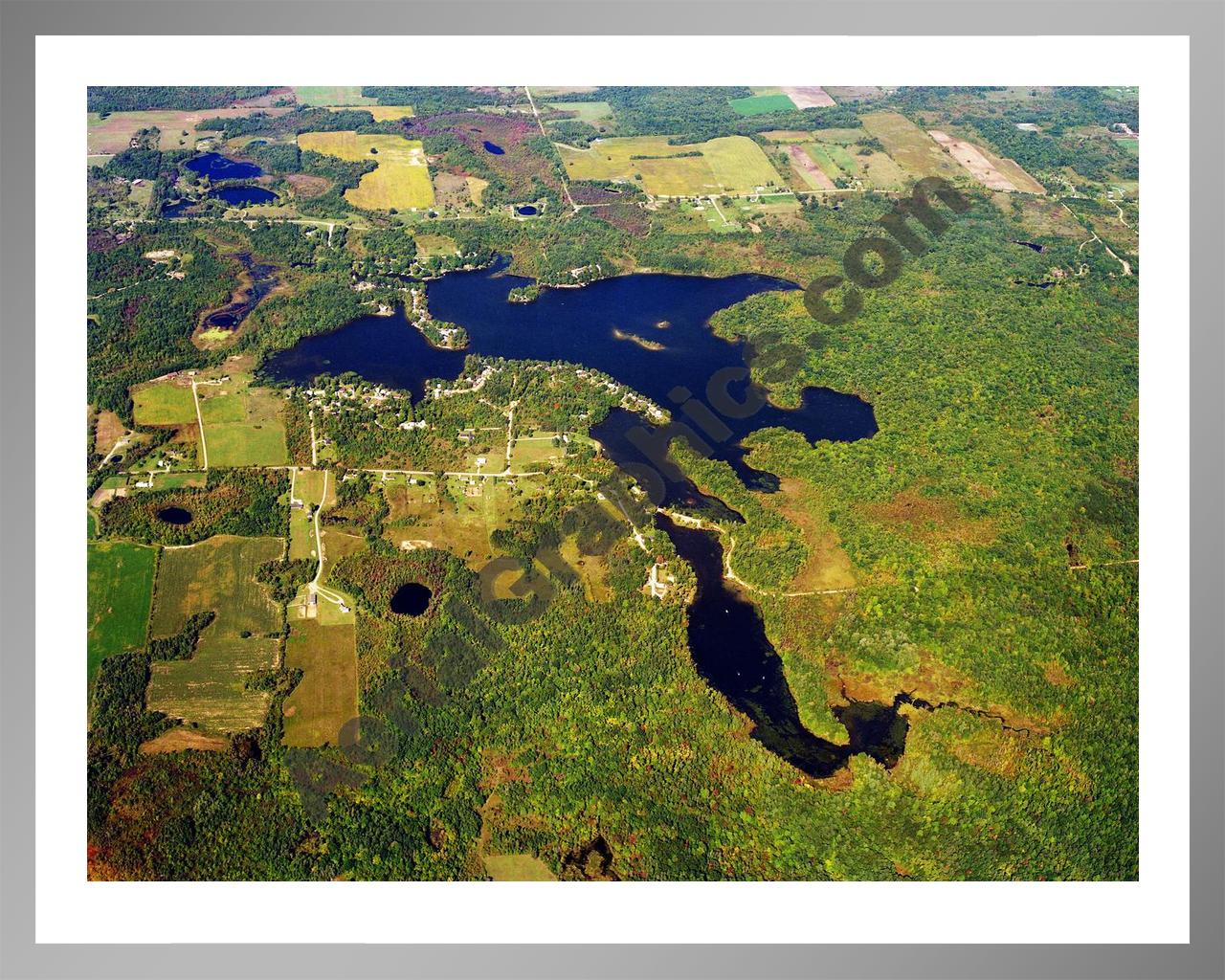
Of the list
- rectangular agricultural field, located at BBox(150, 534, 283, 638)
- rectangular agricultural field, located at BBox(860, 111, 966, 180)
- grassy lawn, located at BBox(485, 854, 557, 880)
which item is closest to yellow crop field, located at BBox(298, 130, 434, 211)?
rectangular agricultural field, located at BBox(860, 111, 966, 180)

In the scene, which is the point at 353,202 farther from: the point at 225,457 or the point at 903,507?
the point at 903,507

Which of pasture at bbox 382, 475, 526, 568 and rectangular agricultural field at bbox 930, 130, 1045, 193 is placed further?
rectangular agricultural field at bbox 930, 130, 1045, 193

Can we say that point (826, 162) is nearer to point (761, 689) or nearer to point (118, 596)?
point (761, 689)

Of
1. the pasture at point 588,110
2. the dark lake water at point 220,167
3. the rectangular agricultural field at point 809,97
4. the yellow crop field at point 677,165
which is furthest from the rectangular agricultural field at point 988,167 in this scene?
the dark lake water at point 220,167

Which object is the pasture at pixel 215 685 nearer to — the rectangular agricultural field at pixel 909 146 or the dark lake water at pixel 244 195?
the dark lake water at pixel 244 195

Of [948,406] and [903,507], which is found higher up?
[948,406]

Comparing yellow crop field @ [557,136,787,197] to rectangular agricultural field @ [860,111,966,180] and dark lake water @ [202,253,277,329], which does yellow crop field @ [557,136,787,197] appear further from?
dark lake water @ [202,253,277,329]
